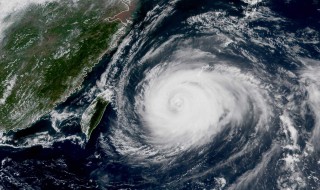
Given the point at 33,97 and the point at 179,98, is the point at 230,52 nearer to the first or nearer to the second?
the point at 179,98

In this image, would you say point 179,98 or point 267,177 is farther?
point 179,98

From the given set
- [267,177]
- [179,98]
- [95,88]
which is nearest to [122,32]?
[95,88]

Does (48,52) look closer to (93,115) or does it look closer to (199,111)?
(93,115)

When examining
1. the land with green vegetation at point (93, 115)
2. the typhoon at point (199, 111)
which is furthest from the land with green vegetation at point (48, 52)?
the land with green vegetation at point (93, 115)

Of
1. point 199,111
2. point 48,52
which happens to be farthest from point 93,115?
point 199,111

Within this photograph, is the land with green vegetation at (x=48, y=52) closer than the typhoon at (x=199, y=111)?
No

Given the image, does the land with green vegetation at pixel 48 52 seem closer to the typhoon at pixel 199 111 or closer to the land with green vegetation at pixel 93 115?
the typhoon at pixel 199 111
